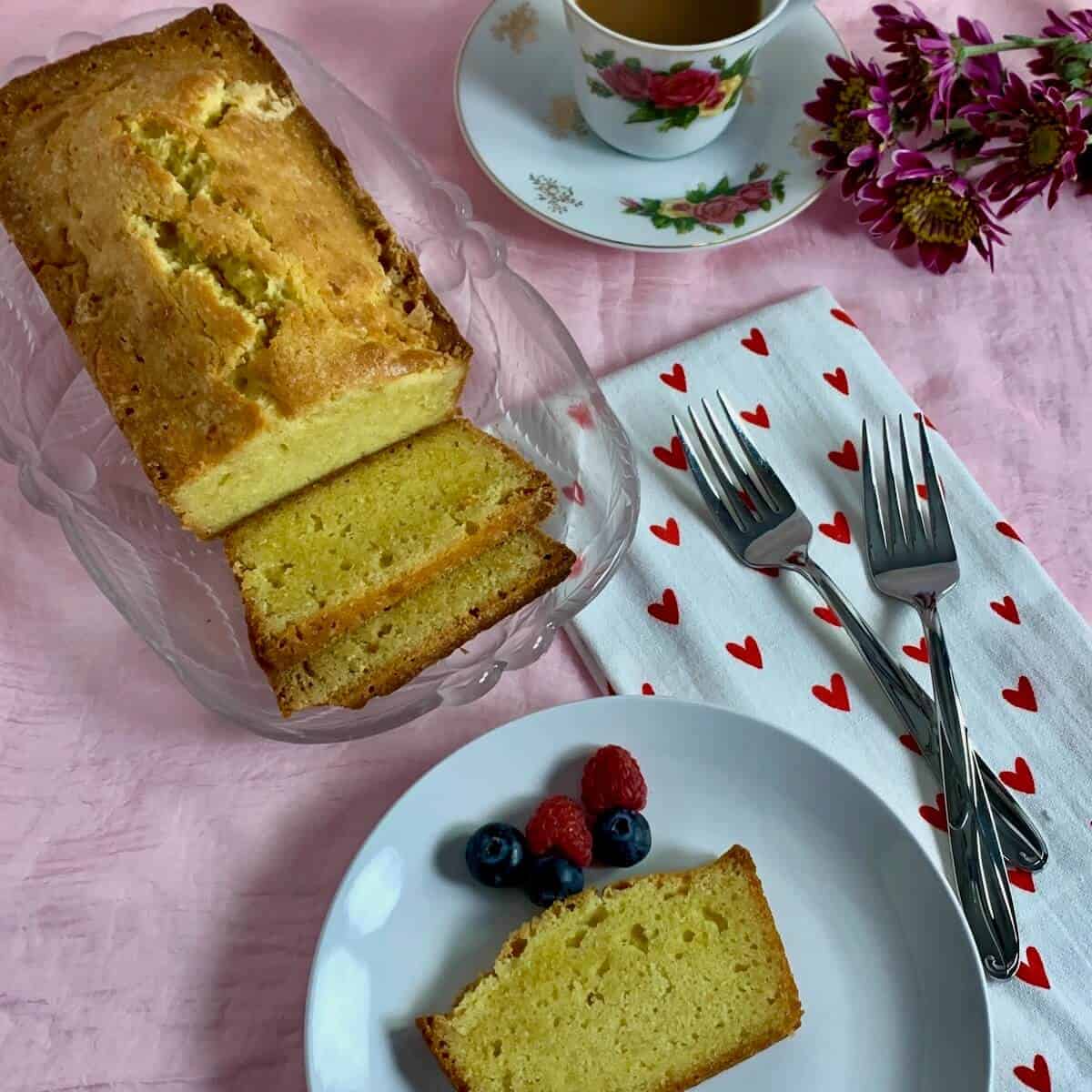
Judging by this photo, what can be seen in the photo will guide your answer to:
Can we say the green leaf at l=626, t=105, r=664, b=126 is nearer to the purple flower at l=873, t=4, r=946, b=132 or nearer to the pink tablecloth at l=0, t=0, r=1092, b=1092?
the pink tablecloth at l=0, t=0, r=1092, b=1092

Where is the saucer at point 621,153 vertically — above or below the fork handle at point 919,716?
above

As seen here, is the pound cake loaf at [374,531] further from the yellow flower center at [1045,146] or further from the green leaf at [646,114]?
the yellow flower center at [1045,146]

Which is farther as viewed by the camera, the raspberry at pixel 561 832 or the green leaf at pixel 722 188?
the green leaf at pixel 722 188

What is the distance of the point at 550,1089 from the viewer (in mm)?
1486

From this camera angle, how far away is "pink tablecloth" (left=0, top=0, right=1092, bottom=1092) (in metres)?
1.59

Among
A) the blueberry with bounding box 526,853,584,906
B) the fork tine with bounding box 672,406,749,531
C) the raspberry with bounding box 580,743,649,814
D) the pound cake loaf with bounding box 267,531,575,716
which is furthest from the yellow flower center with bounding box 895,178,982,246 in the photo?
the blueberry with bounding box 526,853,584,906

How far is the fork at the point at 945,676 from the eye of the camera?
1.62m

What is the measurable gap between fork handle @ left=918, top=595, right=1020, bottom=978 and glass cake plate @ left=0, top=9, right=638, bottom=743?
501 millimetres

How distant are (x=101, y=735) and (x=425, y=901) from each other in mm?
519

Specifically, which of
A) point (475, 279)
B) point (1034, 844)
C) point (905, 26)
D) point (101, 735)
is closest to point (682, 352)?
point (475, 279)

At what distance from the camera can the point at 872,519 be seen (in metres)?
1.87

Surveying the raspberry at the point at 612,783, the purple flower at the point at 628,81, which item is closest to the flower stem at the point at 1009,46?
the purple flower at the point at 628,81

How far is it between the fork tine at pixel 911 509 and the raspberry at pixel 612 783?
22.7 inches

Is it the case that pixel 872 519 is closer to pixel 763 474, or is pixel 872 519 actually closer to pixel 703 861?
pixel 763 474
